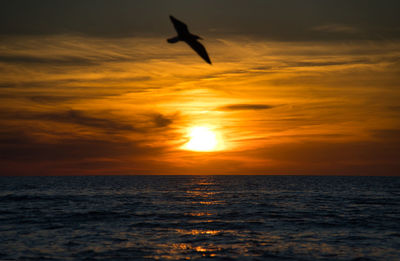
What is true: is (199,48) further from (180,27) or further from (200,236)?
(200,236)

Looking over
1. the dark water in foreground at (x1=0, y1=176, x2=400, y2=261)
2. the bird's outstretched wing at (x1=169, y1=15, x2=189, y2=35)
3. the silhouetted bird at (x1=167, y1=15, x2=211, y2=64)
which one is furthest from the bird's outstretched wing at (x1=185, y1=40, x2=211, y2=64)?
the dark water in foreground at (x1=0, y1=176, x2=400, y2=261)

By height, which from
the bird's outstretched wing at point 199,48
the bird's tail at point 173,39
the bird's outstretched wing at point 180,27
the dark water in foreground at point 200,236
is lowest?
the dark water in foreground at point 200,236

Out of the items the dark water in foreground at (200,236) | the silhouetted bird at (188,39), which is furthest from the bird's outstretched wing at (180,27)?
the dark water in foreground at (200,236)

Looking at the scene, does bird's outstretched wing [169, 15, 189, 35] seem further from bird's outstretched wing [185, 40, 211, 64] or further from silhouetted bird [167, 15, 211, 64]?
bird's outstretched wing [185, 40, 211, 64]

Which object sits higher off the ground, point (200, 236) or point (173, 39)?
point (173, 39)

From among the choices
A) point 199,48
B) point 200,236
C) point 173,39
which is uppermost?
point 173,39

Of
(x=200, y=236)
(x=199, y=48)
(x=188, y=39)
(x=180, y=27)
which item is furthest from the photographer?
(x=200, y=236)

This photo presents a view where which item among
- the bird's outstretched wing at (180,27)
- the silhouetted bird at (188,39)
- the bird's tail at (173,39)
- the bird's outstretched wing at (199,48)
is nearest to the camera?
the bird's outstretched wing at (180,27)

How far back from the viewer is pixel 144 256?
1700 centimetres

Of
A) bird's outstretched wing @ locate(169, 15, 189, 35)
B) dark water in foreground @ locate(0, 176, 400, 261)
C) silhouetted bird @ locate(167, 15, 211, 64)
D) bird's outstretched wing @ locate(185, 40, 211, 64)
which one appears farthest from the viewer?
dark water in foreground @ locate(0, 176, 400, 261)

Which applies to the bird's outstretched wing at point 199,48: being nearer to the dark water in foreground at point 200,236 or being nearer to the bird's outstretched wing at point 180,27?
the bird's outstretched wing at point 180,27

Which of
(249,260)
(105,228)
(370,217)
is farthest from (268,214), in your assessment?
(249,260)

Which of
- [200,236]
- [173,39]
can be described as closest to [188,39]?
[173,39]

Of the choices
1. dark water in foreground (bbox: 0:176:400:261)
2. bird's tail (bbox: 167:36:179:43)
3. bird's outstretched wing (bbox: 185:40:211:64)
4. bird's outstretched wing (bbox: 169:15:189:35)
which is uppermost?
bird's outstretched wing (bbox: 169:15:189:35)
